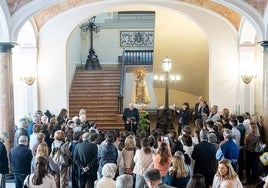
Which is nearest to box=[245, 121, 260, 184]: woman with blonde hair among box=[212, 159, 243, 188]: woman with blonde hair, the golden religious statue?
box=[212, 159, 243, 188]: woman with blonde hair

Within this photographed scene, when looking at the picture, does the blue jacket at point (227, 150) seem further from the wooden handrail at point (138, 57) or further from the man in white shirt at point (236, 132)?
the wooden handrail at point (138, 57)

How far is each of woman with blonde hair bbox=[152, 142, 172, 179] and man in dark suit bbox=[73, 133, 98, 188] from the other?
1.29m

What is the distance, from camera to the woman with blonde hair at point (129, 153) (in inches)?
303

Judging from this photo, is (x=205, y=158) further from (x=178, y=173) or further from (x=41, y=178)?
(x=41, y=178)

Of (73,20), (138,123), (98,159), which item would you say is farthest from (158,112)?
(98,159)

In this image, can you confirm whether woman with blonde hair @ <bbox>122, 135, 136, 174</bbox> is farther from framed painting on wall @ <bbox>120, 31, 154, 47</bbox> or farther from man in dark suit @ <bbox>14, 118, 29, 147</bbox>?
framed painting on wall @ <bbox>120, 31, 154, 47</bbox>

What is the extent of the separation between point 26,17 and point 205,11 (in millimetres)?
5626

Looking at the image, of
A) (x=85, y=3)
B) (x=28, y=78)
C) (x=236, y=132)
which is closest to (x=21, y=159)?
(x=236, y=132)

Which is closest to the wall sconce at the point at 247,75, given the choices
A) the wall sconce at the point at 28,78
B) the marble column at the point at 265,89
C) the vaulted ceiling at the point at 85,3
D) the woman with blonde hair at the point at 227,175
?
the vaulted ceiling at the point at 85,3

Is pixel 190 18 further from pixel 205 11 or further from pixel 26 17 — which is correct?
pixel 26 17

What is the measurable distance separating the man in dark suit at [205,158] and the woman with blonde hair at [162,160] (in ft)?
2.37

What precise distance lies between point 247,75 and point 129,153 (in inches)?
272

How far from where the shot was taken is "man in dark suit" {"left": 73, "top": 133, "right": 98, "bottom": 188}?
25.0ft

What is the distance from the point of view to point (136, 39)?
22.8 m
